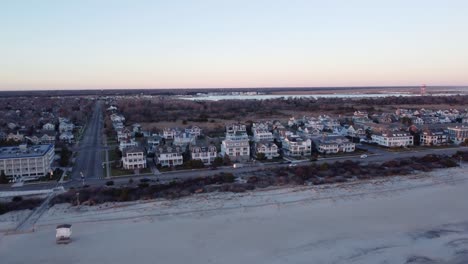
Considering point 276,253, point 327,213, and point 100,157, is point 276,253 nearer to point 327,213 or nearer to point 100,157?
point 327,213

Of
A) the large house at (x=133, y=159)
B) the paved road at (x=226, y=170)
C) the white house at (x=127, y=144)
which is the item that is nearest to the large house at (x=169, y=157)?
the large house at (x=133, y=159)

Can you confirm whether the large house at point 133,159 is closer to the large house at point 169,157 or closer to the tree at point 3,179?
the large house at point 169,157

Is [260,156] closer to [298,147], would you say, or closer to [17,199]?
[298,147]

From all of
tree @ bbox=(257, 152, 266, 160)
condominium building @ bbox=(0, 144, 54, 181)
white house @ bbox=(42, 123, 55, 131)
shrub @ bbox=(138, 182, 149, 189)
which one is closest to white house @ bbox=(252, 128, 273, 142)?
tree @ bbox=(257, 152, 266, 160)

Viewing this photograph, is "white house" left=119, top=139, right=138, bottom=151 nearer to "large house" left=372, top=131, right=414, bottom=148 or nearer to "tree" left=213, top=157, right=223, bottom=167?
"tree" left=213, top=157, right=223, bottom=167

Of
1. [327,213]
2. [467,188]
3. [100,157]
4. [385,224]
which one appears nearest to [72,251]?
[327,213]
